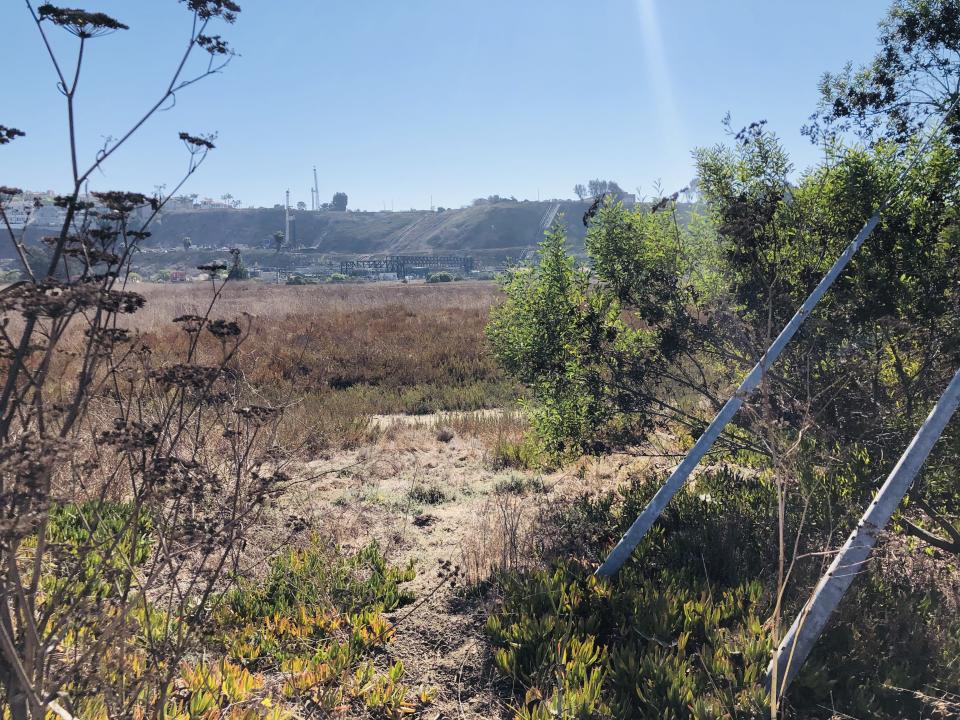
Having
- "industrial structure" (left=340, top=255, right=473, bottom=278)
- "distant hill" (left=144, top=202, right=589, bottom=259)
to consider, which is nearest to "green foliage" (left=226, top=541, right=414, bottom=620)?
"industrial structure" (left=340, top=255, right=473, bottom=278)

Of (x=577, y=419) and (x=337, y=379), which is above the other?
(x=577, y=419)

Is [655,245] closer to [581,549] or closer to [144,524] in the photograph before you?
[581,549]

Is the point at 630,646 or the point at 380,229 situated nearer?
the point at 630,646

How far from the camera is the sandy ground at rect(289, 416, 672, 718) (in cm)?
397

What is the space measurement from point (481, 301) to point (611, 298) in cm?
2647

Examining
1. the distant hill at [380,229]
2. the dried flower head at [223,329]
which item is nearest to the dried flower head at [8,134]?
the dried flower head at [223,329]

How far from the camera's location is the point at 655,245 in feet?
20.6

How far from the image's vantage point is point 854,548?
115 inches

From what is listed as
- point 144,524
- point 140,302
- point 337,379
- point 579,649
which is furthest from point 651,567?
point 337,379

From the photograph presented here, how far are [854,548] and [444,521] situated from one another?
421 centimetres

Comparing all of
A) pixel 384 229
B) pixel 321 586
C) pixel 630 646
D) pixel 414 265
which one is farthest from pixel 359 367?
pixel 384 229

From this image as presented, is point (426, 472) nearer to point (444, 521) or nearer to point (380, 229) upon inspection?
point (444, 521)

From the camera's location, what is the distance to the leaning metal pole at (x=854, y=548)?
2.86m

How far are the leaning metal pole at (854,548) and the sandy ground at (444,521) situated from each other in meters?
1.52
